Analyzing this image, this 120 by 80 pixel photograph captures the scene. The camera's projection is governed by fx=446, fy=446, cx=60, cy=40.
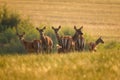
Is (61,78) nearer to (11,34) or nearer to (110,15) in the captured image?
(11,34)

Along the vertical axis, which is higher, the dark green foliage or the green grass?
the green grass

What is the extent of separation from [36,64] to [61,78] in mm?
1218

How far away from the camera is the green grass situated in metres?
6.43

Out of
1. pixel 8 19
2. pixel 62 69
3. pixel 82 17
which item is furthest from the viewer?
pixel 82 17

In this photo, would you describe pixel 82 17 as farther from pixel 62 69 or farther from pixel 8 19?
pixel 62 69

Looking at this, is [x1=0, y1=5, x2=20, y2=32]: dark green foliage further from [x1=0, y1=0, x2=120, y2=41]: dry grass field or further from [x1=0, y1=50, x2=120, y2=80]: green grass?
[x1=0, y1=50, x2=120, y2=80]: green grass

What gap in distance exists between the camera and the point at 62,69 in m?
6.94

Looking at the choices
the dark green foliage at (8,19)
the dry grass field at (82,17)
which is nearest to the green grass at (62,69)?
the dark green foliage at (8,19)

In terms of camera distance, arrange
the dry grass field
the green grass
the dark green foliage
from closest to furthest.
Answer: the green grass, the dark green foliage, the dry grass field

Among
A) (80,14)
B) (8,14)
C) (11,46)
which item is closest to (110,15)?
(80,14)

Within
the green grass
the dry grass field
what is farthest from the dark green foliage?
the green grass

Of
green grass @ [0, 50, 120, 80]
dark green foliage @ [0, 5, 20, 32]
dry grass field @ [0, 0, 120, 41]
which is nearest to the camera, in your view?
green grass @ [0, 50, 120, 80]

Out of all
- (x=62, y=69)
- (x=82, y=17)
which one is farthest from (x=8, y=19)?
(x=62, y=69)

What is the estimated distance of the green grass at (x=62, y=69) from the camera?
6430 mm
